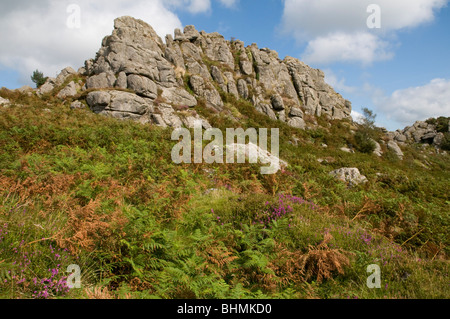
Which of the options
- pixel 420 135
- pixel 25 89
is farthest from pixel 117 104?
pixel 420 135

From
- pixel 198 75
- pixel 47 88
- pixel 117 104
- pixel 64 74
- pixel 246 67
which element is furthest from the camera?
pixel 246 67

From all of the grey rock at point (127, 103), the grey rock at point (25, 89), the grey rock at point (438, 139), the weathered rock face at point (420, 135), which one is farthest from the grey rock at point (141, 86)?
the grey rock at point (438, 139)

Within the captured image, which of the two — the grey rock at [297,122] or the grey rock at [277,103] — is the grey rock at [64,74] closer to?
the grey rock at [277,103]

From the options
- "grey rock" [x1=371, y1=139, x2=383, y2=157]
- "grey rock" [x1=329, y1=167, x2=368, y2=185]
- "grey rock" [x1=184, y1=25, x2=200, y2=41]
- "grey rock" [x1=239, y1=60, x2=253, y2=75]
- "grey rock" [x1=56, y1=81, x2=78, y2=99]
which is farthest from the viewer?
"grey rock" [x1=239, y1=60, x2=253, y2=75]

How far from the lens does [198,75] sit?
29266 millimetres

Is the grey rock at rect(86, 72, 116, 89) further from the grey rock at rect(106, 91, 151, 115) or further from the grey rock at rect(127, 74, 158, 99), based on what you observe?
the grey rock at rect(106, 91, 151, 115)

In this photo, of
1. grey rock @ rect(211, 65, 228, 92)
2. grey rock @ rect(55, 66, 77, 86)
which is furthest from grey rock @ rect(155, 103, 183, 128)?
grey rock @ rect(211, 65, 228, 92)

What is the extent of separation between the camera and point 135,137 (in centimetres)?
1277

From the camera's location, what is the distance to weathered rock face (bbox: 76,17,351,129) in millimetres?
22000

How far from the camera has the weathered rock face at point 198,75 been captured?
22.0 m

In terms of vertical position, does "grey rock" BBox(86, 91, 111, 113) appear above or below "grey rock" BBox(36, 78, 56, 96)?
below

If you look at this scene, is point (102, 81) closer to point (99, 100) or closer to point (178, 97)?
point (99, 100)

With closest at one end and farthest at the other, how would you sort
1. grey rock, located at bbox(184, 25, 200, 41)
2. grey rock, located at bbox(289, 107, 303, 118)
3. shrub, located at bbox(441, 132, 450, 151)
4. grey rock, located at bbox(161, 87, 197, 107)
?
grey rock, located at bbox(161, 87, 197, 107)
grey rock, located at bbox(289, 107, 303, 118)
grey rock, located at bbox(184, 25, 200, 41)
shrub, located at bbox(441, 132, 450, 151)
